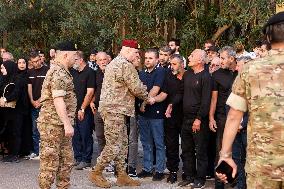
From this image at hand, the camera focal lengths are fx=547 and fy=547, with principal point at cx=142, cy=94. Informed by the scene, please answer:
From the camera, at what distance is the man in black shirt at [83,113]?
9.09m

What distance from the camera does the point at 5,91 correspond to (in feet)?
31.8

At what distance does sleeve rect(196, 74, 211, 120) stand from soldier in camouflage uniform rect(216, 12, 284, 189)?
3.76 metres

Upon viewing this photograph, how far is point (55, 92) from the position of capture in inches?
249

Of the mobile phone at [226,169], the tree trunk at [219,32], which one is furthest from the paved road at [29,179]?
the tree trunk at [219,32]

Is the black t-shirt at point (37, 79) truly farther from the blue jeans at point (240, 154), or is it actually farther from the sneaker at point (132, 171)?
the blue jeans at point (240, 154)

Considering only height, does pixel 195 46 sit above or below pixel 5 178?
above

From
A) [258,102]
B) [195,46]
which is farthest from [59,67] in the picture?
[195,46]

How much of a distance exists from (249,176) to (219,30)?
1253 cm

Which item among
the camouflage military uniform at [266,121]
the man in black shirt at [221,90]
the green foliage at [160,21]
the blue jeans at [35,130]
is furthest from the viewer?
the green foliage at [160,21]

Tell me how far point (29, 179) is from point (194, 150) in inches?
99.1

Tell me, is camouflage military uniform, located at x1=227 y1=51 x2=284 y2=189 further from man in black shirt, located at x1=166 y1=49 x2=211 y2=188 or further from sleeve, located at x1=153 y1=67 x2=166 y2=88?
sleeve, located at x1=153 y1=67 x2=166 y2=88

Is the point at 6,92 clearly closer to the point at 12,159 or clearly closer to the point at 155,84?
the point at 12,159

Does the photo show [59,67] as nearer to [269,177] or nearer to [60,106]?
[60,106]

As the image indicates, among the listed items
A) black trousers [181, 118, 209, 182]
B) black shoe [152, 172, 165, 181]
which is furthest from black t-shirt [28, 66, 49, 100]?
black trousers [181, 118, 209, 182]
